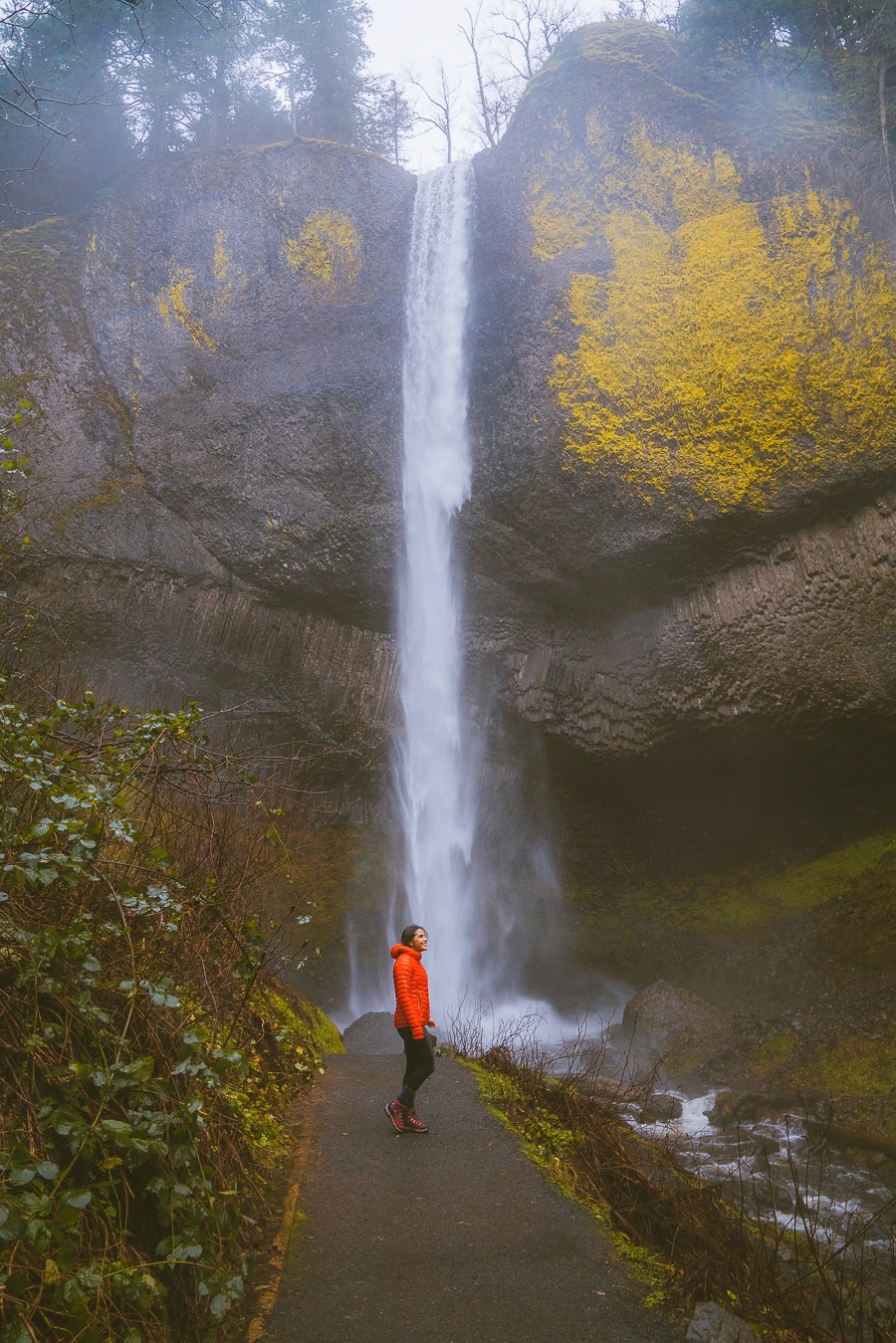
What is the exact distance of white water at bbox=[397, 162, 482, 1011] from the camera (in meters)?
15.6

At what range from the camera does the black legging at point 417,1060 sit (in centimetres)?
620

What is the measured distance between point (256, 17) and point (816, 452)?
18503 millimetres

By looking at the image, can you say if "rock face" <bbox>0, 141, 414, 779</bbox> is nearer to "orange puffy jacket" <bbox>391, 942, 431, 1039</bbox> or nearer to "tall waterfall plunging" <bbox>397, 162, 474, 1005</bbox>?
"tall waterfall plunging" <bbox>397, 162, 474, 1005</bbox>

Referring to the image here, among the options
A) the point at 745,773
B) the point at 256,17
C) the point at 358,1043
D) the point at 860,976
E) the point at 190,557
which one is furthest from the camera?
the point at 256,17

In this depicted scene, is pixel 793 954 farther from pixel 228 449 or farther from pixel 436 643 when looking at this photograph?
pixel 228 449

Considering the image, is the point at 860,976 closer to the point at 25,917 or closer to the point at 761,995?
the point at 761,995

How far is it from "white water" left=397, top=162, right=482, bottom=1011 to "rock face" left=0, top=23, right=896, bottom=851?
0.41 metres

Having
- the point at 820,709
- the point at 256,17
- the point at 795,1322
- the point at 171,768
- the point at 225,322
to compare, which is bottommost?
the point at 795,1322

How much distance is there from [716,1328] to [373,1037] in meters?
8.44

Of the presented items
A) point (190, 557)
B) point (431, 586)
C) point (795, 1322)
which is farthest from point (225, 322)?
point (795, 1322)

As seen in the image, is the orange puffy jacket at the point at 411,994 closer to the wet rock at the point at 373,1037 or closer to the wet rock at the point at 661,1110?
the wet rock at the point at 661,1110

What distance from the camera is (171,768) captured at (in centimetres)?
455

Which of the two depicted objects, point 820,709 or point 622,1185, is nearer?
point 622,1185

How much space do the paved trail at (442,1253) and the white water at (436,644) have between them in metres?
9.65
